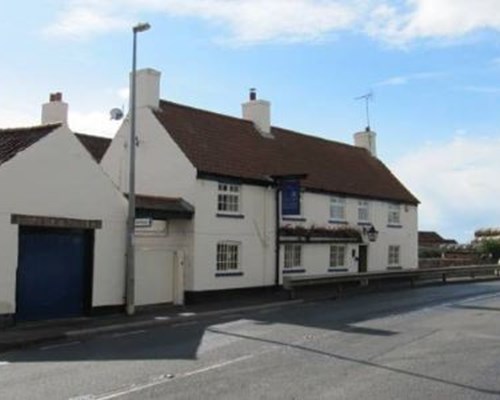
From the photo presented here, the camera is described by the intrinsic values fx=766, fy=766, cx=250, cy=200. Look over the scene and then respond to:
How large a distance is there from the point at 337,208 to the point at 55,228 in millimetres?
16641

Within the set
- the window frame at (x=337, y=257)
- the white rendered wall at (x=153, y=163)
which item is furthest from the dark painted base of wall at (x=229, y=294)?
the window frame at (x=337, y=257)

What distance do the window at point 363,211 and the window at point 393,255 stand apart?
3055 mm

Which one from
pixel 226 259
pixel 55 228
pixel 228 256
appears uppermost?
pixel 55 228

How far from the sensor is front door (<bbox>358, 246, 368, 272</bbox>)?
36125 millimetres

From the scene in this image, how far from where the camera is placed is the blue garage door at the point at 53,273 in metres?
19.4

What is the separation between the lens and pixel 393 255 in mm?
39188

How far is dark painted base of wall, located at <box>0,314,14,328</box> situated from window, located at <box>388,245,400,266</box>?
77.8ft

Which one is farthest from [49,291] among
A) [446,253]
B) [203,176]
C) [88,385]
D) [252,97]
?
[446,253]

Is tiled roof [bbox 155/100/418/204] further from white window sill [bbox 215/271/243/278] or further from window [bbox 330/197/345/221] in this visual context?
white window sill [bbox 215/271/243/278]

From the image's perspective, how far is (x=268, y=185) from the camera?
29.5m

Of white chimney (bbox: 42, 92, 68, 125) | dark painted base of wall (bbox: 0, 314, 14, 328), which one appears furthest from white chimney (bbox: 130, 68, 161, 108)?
dark painted base of wall (bbox: 0, 314, 14, 328)

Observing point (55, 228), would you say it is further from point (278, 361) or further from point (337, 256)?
point (337, 256)

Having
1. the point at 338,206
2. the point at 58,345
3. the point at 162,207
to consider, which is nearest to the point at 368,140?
the point at 338,206

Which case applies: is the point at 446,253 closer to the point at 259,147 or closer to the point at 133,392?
the point at 259,147
